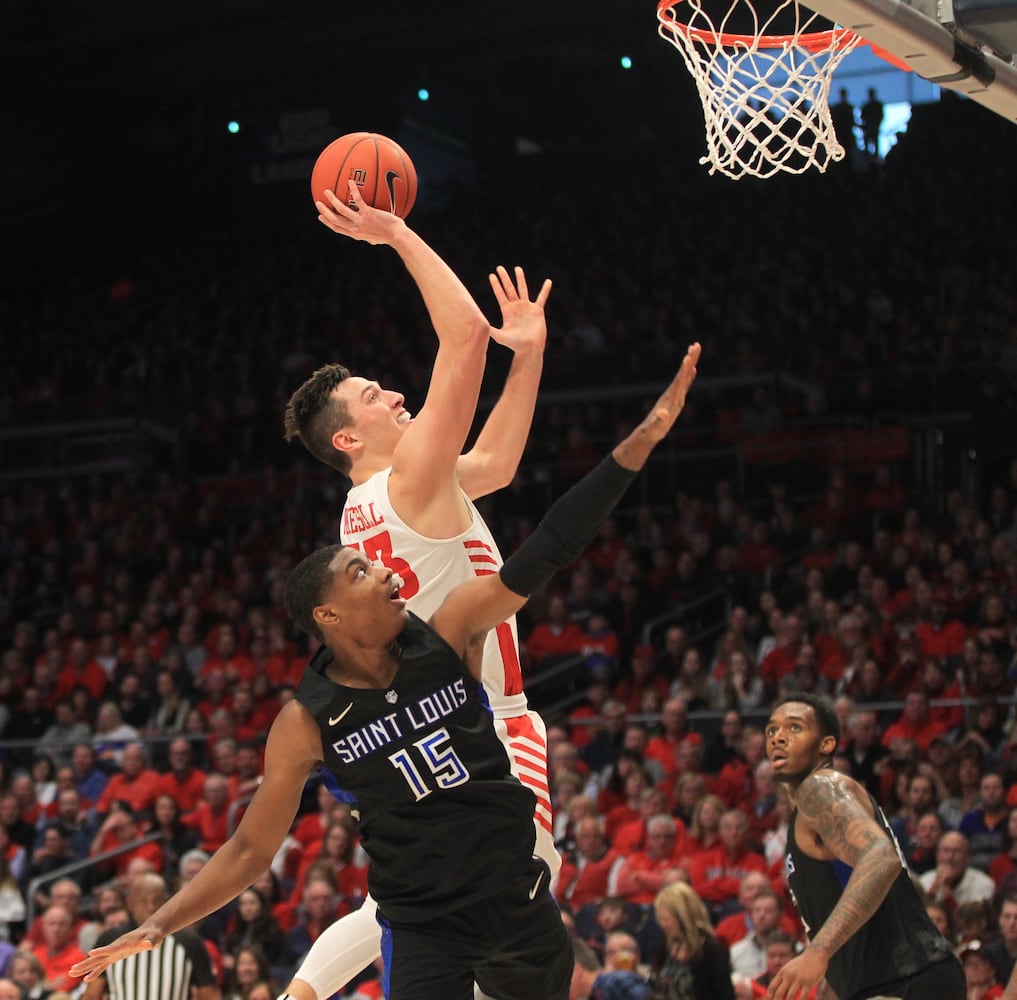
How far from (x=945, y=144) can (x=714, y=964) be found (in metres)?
14.8

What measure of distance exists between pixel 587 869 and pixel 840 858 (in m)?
5.21

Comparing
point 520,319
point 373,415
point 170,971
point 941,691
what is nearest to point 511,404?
point 520,319

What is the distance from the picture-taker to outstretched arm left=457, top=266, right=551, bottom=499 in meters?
5.23

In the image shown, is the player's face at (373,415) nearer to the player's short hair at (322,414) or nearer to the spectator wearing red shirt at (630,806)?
the player's short hair at (322,414)

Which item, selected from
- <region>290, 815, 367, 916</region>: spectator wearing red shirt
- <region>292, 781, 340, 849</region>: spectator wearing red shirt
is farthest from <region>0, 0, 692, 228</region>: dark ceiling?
<region>290, 815, 367, 916</region>: spectator wearing red shirt

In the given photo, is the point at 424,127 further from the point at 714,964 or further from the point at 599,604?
the point at 714,964

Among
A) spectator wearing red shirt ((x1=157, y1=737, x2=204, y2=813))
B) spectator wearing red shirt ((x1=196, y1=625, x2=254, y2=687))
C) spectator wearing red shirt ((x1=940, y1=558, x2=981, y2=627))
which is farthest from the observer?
spectator wearing red shirt ((x1=196, y1=625, x2=254, y2=687))

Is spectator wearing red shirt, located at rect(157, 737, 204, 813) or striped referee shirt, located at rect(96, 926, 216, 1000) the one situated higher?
spectator wearing red shirt, located at rect(157, 737, 204, 813)

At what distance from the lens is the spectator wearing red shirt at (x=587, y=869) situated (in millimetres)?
9750

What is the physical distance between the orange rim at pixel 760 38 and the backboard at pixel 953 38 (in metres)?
0.80

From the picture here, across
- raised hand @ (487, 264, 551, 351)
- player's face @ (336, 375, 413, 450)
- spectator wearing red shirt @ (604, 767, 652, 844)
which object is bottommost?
spectator wearing red shirt @ (604, 767, 652, 844)

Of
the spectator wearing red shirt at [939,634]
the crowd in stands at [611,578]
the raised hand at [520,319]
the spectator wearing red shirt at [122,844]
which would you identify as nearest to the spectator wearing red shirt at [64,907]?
the crowd in stands at [611,578]

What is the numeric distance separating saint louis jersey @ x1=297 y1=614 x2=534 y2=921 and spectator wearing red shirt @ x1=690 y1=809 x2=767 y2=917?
5602mm

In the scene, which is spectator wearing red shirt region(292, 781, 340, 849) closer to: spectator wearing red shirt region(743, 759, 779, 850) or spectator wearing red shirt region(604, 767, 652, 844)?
spectator wearing red shirt region(604, 767, 652, 844)
